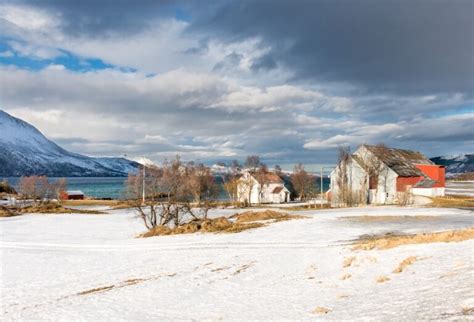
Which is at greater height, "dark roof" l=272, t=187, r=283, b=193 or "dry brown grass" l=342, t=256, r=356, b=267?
"dark roof" l=272, t=187, r=283, b=193

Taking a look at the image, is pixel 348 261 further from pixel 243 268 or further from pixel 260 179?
pixel 260 179

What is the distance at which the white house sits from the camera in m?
98.8

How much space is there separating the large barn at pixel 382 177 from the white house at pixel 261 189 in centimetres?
2436

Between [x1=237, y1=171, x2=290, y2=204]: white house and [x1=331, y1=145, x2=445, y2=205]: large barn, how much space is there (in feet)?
79.9

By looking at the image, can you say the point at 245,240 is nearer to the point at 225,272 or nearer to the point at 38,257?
the point at 225,272

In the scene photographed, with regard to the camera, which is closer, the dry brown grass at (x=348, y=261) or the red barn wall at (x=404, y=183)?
the dry brown grass at (x=348, y=261)

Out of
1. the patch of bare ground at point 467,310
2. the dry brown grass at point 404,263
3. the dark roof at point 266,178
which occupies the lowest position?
the dry brown grass at point 404,263

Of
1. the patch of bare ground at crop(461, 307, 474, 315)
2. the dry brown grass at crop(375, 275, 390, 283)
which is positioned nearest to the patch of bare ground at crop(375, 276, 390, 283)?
the dry brown grass at crop(375, 275, 390, 283)

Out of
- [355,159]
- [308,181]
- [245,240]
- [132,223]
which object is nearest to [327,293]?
[245,240]

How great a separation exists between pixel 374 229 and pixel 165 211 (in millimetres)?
17697

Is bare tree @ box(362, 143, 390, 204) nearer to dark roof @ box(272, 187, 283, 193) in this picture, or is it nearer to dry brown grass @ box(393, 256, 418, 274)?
dark roof @ box(272, 187, 283, 193)

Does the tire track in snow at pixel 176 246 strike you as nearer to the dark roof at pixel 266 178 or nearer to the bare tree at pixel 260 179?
the bare tree at pixel 260 179

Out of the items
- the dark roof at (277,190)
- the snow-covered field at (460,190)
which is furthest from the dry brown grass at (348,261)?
the dark roof at (277,190)

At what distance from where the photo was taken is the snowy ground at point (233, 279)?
1219cm
